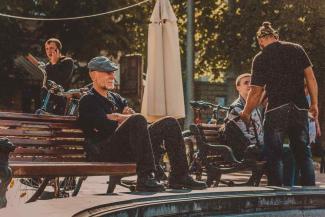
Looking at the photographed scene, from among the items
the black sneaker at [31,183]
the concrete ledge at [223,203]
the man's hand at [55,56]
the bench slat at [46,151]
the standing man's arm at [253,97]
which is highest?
the man's hand at [55,56]

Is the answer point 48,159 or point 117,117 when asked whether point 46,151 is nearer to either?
point 48,159

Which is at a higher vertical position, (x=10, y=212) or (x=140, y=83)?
(x=140, y=83)

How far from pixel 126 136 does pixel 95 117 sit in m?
0.40

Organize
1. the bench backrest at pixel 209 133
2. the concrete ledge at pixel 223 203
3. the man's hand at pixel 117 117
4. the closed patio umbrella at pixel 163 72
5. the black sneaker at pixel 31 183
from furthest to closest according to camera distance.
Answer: the closed patio umbrella at pixel 163 72
the black sneaker at pixel 31 183
the bench backrest at pixel 209 133
the man's hand at pixel 117 117
the concrete ledge at pixel 223 203

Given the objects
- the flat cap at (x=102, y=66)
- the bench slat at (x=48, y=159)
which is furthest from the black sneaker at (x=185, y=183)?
the flat cap at (x=102, y=66)

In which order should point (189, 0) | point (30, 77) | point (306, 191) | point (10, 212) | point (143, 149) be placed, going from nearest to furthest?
point (10, 212)
point (306, 191)
point (143, 149)
point (189, 0)
point (30, 77)

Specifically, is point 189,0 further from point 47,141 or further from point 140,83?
point 47,141

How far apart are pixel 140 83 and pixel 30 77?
11906 millimetres

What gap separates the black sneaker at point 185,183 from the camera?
5629mm

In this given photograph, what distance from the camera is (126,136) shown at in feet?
19.5

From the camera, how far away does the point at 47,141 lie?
21.1 ft

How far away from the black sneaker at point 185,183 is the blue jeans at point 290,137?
139 centimetres

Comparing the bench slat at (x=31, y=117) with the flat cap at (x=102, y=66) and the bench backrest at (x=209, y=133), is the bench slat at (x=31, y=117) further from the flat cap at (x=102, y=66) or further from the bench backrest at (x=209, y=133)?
the bench backrest at (x=209, y=133)

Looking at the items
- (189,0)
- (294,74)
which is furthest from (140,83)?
(294,74)
